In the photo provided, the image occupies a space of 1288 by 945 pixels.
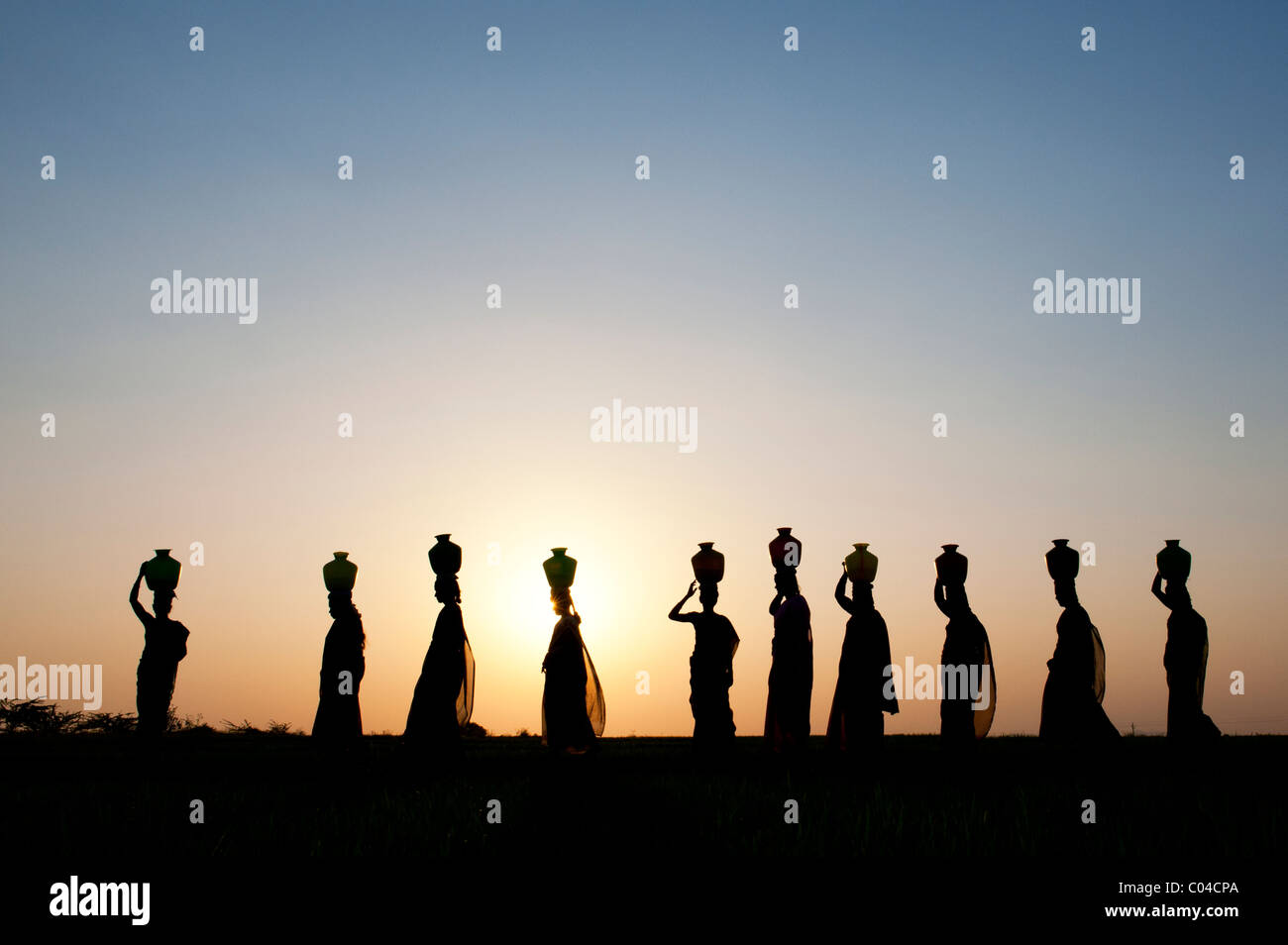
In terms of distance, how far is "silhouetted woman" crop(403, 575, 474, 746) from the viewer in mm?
14719

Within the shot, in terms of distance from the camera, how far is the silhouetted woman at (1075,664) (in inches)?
573

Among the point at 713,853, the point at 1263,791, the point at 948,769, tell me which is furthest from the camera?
the point at 948,769

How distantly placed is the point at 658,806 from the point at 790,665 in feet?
20.3

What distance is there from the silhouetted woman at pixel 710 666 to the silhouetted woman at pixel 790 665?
25.2 inches

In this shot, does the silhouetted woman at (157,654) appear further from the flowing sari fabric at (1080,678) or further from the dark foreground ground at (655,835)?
the flowing sari fabric at (1080,678)

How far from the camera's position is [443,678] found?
14.7 metres

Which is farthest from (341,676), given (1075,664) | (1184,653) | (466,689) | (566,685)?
(1184,653)

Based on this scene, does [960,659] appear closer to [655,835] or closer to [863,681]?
[863,681]

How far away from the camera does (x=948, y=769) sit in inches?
533

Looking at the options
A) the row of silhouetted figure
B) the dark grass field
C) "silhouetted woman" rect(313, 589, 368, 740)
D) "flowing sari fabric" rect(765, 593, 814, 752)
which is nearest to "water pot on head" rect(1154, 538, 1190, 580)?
the row of silhouetted figure

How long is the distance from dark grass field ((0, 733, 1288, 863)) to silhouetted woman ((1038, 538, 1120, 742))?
0.47 meters

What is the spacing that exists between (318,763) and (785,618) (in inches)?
Answer: 258
